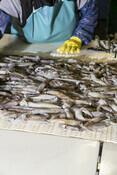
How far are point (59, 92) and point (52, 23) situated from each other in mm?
1239

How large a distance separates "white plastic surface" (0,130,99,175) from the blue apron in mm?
1609

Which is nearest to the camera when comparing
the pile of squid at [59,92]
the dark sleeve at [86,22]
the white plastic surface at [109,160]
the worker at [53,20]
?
the white plastic surface at [109,160]

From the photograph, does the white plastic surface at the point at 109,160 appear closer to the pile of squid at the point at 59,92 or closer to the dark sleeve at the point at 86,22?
the pile of squid at the point at 59,92

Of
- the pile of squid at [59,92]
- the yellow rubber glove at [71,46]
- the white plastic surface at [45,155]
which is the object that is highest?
the yellow rubber glove at [71,46]

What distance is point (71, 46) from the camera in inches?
108

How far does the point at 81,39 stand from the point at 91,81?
100 centimetres

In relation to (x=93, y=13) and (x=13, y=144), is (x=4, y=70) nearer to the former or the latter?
(x=13, y=144)

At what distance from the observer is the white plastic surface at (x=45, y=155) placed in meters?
1.26

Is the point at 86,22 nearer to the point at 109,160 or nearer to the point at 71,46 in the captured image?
the point at 71,46

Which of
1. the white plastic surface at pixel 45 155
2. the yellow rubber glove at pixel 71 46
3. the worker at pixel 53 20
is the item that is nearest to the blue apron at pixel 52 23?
the worker at pixel 53 20

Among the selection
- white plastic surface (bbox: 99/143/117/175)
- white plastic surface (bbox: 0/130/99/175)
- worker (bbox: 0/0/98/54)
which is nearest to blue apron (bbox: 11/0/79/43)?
worker (bbox: 0/0/98/54)

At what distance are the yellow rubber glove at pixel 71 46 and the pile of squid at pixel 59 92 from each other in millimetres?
302

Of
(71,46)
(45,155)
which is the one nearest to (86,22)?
(71,46)

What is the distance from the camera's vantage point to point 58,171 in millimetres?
1252
